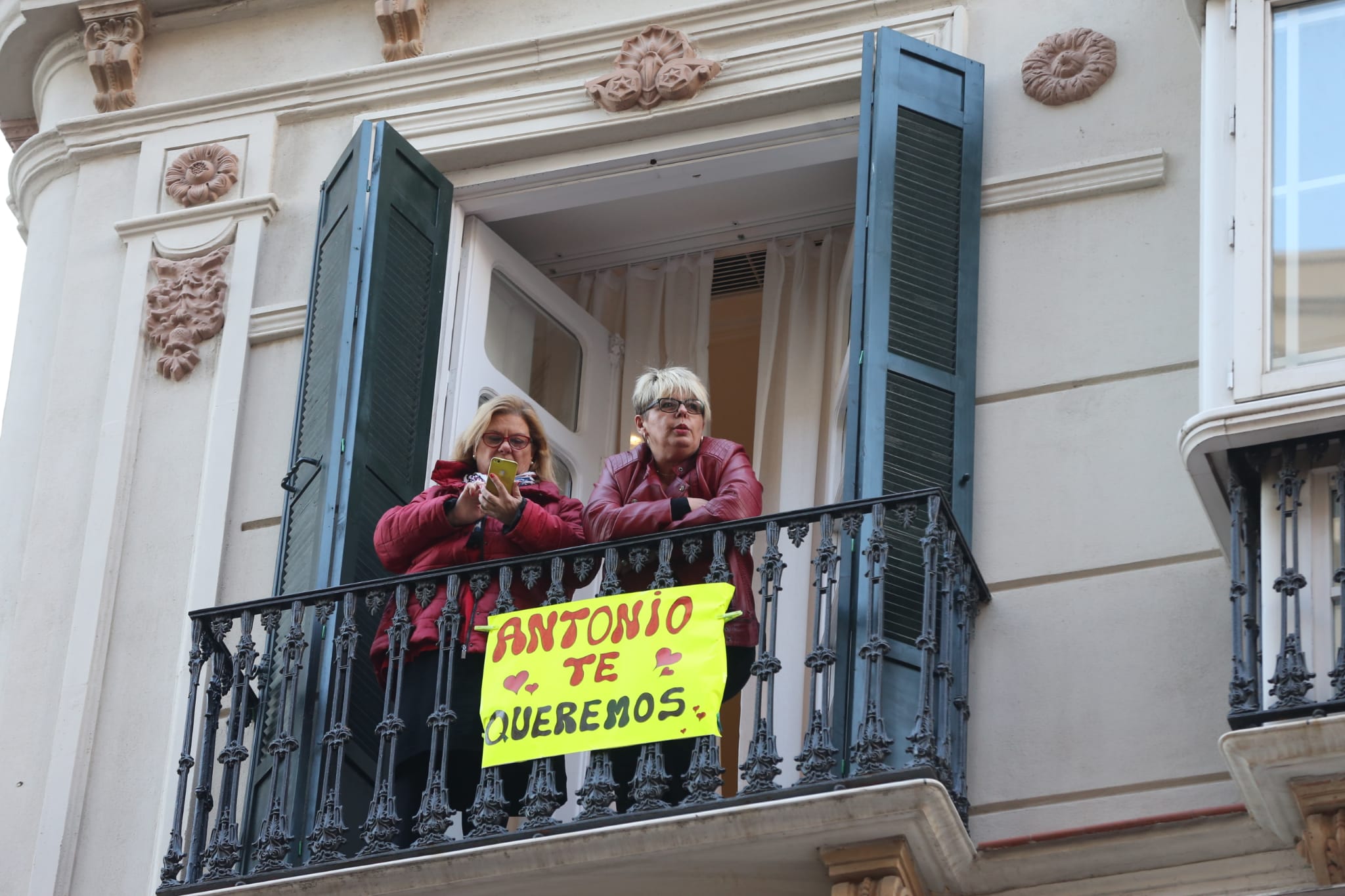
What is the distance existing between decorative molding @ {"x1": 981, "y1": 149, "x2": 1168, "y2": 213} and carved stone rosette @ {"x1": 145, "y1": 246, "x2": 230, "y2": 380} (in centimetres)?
304

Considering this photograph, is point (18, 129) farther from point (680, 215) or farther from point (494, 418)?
point (494, 418)

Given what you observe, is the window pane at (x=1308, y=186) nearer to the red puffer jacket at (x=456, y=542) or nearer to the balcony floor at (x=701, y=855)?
the balcony floor at (x=701, y=855)

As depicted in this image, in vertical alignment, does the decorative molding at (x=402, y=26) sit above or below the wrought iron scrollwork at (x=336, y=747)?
above

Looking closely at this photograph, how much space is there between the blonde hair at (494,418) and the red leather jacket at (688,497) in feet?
0.82

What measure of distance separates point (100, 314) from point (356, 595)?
2.48 metres

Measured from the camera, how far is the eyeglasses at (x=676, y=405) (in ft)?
29.2

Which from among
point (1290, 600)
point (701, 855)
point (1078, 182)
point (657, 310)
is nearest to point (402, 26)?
point (657, 310)

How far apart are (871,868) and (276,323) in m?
3.74

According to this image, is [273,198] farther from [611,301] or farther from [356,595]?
[356,595]

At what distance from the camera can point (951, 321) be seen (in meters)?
9.38

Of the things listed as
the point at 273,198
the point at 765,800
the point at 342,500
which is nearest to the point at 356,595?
the point at 342,500

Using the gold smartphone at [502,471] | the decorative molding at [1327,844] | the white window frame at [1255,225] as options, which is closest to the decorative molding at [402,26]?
the gold smartphone at [502,471]

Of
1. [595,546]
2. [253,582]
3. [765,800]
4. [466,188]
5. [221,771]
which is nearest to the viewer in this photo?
[765,800]

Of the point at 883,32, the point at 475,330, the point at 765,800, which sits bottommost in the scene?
the point at 765,800
